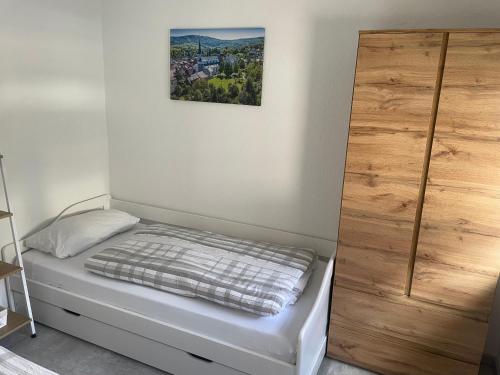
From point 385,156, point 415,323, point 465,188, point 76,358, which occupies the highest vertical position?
point 385,156

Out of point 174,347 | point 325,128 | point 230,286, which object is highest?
point 325,128

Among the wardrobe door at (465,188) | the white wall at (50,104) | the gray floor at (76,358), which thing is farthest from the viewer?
the white wall at (50,104)

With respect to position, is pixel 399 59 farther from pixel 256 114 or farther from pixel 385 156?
pixel 256 114

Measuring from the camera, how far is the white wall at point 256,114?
92.4 inches

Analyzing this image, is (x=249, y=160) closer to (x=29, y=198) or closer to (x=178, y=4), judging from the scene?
(x=178, y=4)

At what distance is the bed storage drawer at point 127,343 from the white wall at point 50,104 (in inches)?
22.3

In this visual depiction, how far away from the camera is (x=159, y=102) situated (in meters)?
2.97

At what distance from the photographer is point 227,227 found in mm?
2900

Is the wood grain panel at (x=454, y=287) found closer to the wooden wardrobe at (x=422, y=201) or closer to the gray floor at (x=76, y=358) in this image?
the wooden wardrobe at (x=422, y=201)

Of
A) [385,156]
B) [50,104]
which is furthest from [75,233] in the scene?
[385,156]

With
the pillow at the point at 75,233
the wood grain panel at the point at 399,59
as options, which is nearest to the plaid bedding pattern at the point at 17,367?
the pillow at the point at 75,233

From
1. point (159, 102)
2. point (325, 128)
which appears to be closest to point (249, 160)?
point (325, 128)

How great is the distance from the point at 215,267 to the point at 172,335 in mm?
408

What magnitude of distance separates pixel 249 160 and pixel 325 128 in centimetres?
57
